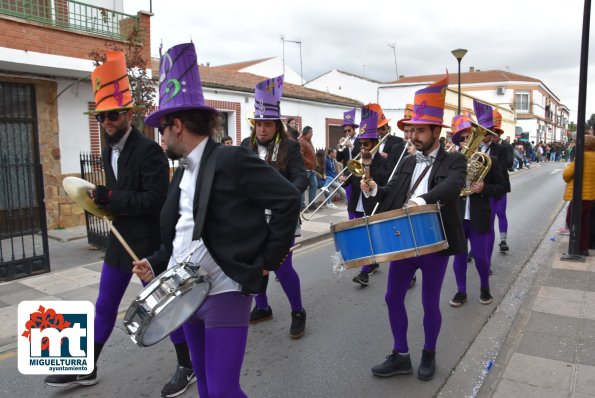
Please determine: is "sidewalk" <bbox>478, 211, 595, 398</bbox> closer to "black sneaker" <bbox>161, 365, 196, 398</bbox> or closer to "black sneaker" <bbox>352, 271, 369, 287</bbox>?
"black sneaker" <bbox>352, 271, 369, 287</bbox>

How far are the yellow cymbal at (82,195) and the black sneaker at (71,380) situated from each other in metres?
1.31

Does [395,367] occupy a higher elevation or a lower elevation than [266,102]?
lower

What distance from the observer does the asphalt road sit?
3.62 meters

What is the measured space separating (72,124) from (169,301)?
995 centimetres

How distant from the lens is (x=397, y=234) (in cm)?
311

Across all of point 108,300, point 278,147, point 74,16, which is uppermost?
point 74,16

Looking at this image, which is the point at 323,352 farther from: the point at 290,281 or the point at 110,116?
the point at 110,116

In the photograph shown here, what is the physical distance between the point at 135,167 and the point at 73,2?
8.61m

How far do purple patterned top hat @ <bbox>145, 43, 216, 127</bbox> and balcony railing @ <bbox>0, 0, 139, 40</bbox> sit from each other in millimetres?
7447

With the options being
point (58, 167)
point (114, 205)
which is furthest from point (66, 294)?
point (58, 167)

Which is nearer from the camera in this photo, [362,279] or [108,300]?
[108,300]

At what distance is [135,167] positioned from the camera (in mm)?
3355

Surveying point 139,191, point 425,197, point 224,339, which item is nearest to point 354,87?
point 425,197

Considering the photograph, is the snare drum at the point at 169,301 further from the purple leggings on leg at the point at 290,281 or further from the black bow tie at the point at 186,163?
the purple leggings on leg at the point at 290,281
